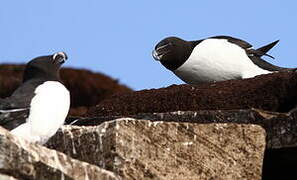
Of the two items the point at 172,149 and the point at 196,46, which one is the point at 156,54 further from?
the point at 172,149

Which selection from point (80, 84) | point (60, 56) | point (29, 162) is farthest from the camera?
point (80, 84)

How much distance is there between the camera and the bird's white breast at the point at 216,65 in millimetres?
10523

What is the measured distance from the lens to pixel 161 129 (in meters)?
7.23

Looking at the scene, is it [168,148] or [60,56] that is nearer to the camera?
[168,148]

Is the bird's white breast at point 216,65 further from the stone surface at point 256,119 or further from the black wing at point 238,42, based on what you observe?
the stone surface at point 256,119

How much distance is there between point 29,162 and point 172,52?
4822mm

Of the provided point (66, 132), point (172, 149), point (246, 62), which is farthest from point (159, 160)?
point (246, 62)

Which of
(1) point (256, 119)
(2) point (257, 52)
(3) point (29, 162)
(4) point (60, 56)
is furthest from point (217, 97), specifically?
(3) point (29, 162)

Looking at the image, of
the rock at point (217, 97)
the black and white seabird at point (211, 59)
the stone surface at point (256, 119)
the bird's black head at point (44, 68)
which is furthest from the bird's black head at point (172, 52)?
the stone surface at point (256, 119)

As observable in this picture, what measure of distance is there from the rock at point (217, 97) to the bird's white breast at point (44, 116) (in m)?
1.03

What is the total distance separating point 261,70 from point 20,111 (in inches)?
146

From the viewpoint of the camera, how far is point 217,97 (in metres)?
8.52

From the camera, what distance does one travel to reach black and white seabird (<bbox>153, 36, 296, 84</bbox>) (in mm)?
10555

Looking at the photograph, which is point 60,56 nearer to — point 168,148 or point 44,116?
point 44,116
